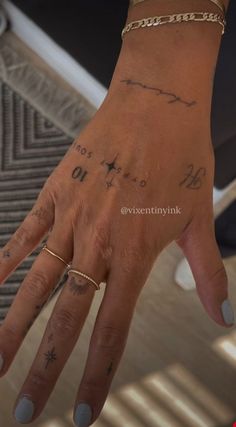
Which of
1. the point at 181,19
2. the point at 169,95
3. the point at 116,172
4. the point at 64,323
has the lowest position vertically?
the point at 64,323

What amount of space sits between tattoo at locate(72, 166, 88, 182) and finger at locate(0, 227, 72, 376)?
0.10 m

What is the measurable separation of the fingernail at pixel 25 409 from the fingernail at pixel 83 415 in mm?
58

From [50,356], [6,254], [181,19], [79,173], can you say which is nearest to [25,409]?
[50,356]

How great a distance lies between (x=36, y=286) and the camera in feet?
2.02

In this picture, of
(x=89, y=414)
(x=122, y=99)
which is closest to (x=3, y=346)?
(x=89, y=414)

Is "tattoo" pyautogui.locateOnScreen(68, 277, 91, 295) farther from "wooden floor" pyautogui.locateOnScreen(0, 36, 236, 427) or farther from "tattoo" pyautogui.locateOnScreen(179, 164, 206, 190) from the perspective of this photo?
"wooden floor" pyautogui.locateOnScreen(0, 36, 236, 427)

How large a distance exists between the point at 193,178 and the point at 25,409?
386 millimetres

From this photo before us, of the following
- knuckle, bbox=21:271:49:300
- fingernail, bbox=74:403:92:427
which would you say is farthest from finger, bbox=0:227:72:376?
fingernail, bbox=74:403:92:427

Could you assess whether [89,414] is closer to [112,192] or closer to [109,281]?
[109,281]

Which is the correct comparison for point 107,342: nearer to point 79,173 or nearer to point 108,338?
point 108,338

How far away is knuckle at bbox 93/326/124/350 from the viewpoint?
0.57 m

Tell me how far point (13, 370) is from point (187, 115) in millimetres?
752

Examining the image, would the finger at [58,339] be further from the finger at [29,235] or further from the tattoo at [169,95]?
the tattoo at [169,95]

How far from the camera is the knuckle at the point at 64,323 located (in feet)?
1.91
